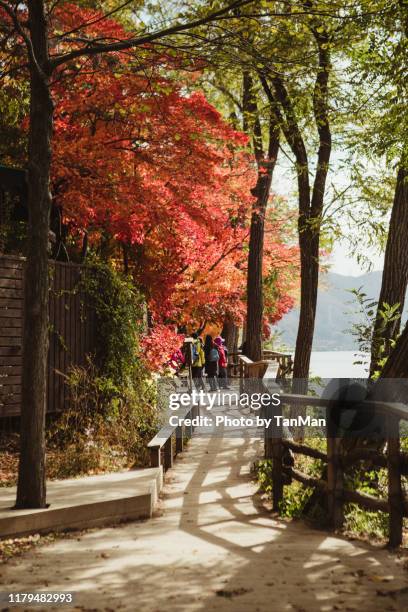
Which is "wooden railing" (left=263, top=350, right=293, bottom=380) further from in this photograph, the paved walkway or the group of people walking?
the paved walkway

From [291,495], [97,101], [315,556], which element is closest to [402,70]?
[97,101]

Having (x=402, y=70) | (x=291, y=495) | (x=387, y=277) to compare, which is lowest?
(x=291, y=495)

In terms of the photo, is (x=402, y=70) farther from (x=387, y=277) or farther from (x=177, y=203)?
(x=177, y=203)

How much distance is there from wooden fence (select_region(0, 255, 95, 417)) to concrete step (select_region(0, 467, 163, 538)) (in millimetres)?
2517

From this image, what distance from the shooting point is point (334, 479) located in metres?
6.77

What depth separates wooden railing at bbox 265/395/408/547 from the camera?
228 inches

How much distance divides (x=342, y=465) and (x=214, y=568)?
208 cm

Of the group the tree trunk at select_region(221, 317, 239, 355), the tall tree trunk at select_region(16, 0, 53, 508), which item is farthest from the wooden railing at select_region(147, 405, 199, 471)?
the tree trunk at select_region(221, 317, 239, 355)

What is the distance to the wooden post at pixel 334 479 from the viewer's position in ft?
22.1

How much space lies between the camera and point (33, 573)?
516cm

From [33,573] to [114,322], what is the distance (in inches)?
282

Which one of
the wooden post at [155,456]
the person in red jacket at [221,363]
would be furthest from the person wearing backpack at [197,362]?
the wooden post at [155,456]

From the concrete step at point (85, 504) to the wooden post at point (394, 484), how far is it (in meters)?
2.67

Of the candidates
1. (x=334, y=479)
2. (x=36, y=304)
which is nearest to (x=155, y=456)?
(x=334, y=479)
